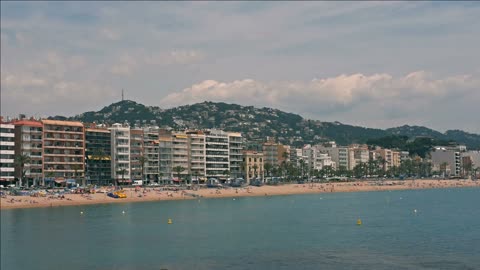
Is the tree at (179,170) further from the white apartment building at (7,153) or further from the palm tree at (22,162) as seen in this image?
the white apartment building at (7,153)

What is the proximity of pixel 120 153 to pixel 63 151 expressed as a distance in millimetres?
19672

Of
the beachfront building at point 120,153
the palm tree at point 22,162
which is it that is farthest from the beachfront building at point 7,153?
the beachfront building at point 120,153

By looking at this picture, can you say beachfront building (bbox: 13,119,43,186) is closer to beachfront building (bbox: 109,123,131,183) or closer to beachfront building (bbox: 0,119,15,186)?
beachfront building (bbox: 0,119,15,186)

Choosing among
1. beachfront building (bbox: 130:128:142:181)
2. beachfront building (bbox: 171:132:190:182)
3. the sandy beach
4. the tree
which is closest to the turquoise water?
the sandy beach

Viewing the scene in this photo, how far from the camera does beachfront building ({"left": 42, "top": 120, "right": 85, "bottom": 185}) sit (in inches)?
6029

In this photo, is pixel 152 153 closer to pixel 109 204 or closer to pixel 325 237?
pixel 109 204

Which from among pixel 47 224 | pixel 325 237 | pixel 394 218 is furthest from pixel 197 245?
pixel 394 218

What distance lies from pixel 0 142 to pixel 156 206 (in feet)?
139

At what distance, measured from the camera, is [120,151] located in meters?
173

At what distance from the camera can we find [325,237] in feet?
227

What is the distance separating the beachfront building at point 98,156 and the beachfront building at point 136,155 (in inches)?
291

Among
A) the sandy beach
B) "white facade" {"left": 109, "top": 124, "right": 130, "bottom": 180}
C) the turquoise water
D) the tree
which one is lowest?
the turquoise water

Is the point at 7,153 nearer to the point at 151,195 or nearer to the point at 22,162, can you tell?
the point at 22,162

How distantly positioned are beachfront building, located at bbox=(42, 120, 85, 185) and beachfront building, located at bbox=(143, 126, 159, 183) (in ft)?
81.0
